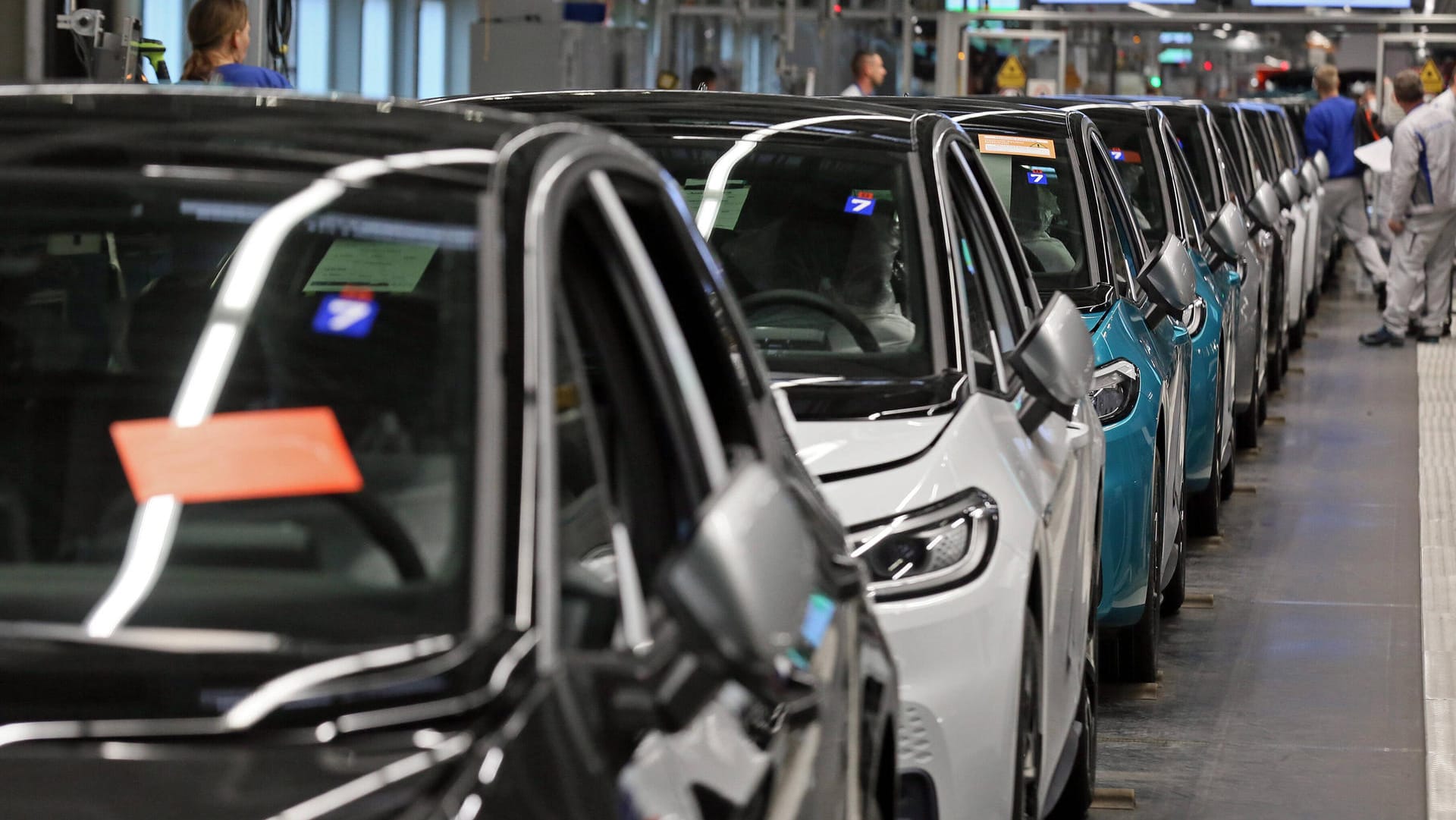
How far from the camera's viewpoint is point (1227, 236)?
10.6m

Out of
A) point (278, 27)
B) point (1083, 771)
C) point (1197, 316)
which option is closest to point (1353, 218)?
point (278, 27)

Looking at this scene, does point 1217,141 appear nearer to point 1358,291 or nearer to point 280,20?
point 280,20

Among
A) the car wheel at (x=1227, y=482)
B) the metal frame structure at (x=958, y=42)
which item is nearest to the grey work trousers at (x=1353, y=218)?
the metal frame structure at (x=958, y=42)

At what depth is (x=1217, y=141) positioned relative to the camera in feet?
44.5

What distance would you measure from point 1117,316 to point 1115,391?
47 centimetres

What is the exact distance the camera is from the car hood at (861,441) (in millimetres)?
4359

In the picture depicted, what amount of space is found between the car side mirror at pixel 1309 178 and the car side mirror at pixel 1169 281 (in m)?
11.4

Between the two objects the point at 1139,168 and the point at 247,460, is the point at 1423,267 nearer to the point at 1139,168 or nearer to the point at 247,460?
the point at 1139,168

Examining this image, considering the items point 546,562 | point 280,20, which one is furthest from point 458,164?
point 280,20

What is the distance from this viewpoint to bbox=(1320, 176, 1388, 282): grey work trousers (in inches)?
891

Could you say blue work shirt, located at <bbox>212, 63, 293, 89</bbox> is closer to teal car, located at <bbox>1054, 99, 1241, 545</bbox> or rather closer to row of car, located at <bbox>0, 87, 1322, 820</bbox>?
teal car, located at <bbox>1054, 99, 1241, 545</bbox>

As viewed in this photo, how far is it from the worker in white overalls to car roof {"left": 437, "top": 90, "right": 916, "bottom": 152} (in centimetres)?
1315

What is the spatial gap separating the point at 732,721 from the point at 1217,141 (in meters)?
11.8

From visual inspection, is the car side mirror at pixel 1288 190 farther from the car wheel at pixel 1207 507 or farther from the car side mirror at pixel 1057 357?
the car side mirror at pixel 1057 357
